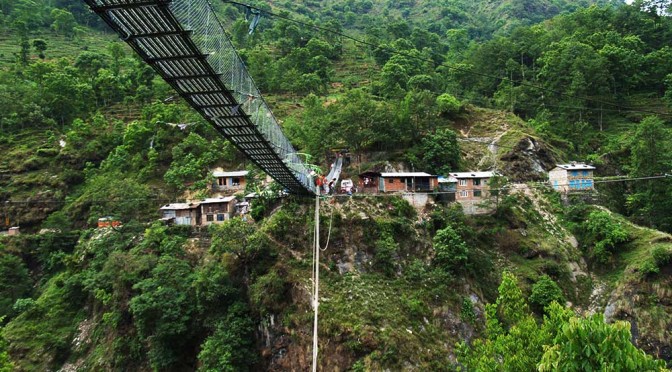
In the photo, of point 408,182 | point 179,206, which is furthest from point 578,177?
point 179,206

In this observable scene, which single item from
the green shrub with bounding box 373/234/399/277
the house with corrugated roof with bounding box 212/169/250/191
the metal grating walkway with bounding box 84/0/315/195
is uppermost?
the metal grating walkway with bounding box 84/0/315/195

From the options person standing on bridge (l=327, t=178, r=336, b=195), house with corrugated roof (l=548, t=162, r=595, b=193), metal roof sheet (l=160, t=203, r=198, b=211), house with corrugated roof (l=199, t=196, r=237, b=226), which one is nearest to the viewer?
person standing on bridge (l=327, t=178, r=336, b=195)

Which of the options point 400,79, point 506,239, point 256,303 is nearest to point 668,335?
point 506,239

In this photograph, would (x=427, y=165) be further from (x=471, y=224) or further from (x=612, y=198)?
(x=612, y=198)

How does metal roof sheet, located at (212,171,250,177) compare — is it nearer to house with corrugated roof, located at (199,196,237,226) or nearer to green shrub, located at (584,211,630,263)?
house with corrugated roof, located at (199,196,237,226)

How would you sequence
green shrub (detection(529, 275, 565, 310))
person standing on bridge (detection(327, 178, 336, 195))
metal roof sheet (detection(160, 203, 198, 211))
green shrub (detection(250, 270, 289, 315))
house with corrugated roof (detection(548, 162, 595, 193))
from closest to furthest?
green shrub (detection(250, 270, 289, 315)) < green shrub (detection(529, 275, 565, 310)) < person standing on bridge (detection(327, 178, 336, 195)) < house with corrugated roof (detection(548, 162, 595, 193)) < metal roof sheet (detection(160, 203, 198, 211))

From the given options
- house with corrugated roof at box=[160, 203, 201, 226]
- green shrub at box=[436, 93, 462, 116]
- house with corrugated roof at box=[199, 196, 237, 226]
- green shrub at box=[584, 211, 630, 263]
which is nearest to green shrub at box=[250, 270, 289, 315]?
house with corrugated roof at box=[199, 196, 237, 226]

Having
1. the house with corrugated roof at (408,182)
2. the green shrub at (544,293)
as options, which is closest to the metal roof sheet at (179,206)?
the house with corrugated roof at (408,182)
